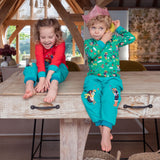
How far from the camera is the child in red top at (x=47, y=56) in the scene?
160 centimetres

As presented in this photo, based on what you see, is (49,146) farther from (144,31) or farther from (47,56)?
(144,31)

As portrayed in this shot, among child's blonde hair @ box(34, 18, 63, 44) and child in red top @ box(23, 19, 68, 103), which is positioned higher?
child's blonde hair @ box(34, 18, 63, 44)

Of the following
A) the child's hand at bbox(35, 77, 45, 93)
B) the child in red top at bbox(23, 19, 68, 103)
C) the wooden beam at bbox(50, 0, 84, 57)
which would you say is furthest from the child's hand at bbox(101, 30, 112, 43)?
the wooden beam at bbox(50, 0, 84, 57)

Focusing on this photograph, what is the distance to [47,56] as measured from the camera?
71.0 inches

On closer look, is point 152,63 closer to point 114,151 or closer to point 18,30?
point 18,30

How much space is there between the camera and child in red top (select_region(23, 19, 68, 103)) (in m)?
1.60

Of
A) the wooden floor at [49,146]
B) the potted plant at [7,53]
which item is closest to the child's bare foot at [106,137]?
the wooden floor at [49,146]

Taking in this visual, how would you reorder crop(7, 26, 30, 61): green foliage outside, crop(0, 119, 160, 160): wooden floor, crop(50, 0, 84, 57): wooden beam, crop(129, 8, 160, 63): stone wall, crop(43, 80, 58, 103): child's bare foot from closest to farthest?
crop(43, 80, 58, 103): child's bare foot, crop(0, 119, 160, 160): wooden floor, crop(50, 0, 84, 57): wooden beam, crop(129, 8, 160, 63): stone wall, crop(7, 26, 30, 61): green foliage outside

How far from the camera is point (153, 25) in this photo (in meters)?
9.56

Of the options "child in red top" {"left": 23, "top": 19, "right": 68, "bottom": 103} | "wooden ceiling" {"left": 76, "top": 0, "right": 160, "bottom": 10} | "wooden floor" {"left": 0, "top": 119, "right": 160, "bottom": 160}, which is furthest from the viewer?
"wooden ceiling" {"left": 76, "top": 0, "right": 160, "bottom": 10}

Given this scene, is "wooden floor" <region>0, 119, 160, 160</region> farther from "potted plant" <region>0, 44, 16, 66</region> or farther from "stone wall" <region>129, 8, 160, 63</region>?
"stone wall" <region>129, 8, 160, 63</region>

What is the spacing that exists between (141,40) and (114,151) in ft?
24.9

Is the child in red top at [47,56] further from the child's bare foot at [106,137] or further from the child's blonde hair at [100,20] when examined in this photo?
the child's bare foot at [106,137]

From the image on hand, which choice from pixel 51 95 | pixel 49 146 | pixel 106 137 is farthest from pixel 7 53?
pixel 106 137
